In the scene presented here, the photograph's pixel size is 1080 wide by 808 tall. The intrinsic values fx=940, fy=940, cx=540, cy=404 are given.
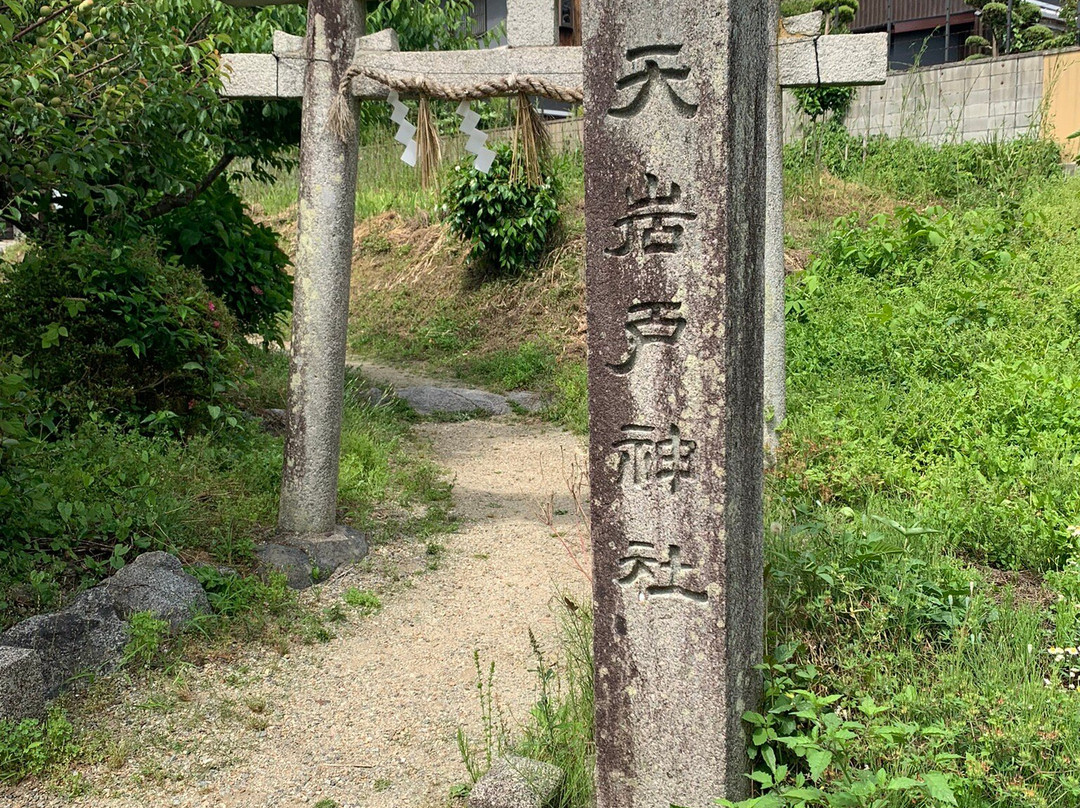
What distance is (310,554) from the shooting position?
5.16 meters

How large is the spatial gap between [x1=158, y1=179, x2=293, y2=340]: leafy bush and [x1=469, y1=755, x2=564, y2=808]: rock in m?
5.27

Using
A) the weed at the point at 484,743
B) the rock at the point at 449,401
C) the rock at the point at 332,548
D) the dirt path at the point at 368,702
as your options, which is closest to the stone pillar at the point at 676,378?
the weed at the point at 484,743

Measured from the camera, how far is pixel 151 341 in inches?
232

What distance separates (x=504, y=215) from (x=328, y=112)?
6.89 m

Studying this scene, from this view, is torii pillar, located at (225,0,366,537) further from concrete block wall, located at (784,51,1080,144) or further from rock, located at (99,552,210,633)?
concrete block wall, located at (784,51,1080,144)

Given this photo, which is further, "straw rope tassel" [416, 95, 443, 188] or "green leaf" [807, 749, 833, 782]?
"straw rope tassel" [416, 95, 443, 188]

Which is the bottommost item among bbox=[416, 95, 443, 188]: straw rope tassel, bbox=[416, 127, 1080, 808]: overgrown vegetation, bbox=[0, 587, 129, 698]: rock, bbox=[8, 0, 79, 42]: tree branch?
bbox=[0, 587, 129, 698]: rock

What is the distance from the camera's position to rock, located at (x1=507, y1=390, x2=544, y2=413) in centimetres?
920

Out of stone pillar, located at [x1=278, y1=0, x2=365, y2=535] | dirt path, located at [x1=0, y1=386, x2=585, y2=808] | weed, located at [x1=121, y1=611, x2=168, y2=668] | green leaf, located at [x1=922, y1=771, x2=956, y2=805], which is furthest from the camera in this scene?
stone pillar, located at [x1=278, y1=0, x2=365, y2=535]

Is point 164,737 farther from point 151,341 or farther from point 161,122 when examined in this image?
point 161,122

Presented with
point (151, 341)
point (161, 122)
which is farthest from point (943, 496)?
point (161, 122)

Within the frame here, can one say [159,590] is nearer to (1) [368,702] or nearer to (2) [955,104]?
(1) [368,702]

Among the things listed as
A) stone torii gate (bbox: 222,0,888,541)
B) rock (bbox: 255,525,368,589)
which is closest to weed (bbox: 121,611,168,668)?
rock (bbox: 255,525,368,589)

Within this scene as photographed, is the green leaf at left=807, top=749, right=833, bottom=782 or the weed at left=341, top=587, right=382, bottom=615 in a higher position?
the green leaf at left=807, top=749, right=833, bottom=782
